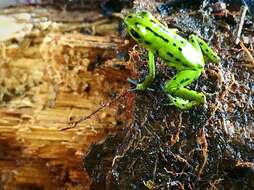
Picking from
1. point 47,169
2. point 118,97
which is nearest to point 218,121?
point 118,97

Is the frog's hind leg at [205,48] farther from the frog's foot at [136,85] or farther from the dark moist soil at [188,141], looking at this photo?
the frog's foot at [136,85]

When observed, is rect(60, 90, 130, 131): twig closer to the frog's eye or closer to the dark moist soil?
the dark moist soil

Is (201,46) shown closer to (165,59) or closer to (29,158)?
(165,59)

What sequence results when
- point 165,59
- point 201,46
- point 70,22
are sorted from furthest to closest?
point 70,22 < point 201,46 < point 165,59

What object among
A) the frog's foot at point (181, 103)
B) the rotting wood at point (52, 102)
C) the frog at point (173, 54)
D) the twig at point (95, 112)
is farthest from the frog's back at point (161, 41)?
the rotting wood at point (52, 102)

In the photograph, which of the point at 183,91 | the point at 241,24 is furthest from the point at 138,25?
the point at 241,24

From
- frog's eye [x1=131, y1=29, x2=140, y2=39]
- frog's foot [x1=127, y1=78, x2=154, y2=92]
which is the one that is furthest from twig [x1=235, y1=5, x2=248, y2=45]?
frog's eye [x1=131, y1=29, x2=140, y2=39]
